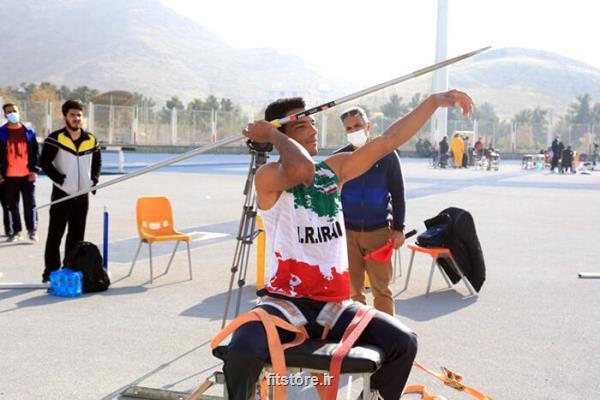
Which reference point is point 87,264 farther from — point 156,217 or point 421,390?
point 421,390

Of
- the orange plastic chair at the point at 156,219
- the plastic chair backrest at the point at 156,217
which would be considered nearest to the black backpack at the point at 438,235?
the orange plastic chair at the point at 156,219

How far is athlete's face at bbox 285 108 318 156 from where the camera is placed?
4250 mm

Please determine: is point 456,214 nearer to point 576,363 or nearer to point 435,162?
point 576,363

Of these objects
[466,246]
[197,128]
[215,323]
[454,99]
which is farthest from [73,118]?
[197,128]

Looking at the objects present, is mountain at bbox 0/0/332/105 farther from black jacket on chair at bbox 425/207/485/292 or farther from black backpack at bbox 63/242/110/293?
black jacket on chair at bbox 425/207/485/292

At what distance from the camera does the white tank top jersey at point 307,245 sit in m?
4.01

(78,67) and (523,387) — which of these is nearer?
(523,387)

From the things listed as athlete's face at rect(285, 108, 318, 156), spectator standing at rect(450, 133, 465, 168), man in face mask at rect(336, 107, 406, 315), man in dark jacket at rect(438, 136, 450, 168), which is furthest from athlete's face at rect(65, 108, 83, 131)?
spectator standing at rect(450, 133, 465, 168)

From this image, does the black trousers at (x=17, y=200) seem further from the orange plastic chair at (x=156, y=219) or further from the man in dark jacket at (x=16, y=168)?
the orange plastic chair at (x=156, y=219)

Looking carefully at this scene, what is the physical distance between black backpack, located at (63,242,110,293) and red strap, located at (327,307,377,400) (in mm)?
4795

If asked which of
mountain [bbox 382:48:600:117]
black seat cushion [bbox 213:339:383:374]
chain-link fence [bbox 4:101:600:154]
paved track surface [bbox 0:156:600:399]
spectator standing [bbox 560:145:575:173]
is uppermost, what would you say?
mountain [bbox 382:48:600:117]

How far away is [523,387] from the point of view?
209 inches

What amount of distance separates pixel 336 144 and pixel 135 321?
5103cm

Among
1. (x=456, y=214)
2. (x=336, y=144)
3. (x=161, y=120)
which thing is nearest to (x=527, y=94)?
(x=336, y=144)
